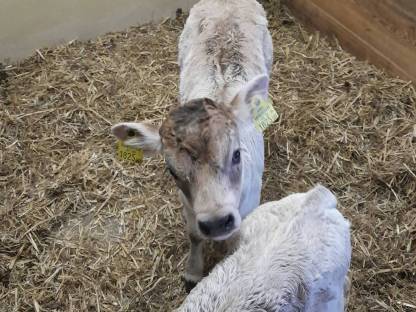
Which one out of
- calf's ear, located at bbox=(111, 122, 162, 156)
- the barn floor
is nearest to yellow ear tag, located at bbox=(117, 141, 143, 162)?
calf's ear, located at bbox=(111, 122, 162, 156)

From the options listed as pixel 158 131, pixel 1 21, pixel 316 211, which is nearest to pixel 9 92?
pixel 1 21

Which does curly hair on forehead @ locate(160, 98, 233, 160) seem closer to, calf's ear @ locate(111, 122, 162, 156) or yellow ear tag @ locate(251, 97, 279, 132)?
calf's ear @ locate(111, 122, 162, 156)

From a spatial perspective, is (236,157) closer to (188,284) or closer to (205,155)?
(205,155)

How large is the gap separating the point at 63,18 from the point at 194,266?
349 centimetres

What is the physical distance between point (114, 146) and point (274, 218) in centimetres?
240

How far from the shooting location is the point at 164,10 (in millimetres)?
6680

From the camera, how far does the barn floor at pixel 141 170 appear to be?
4195 mm

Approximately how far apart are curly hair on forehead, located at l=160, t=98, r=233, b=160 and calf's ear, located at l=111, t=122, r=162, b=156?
0.43 ft

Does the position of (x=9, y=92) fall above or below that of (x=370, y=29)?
below

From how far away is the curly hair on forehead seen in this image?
326cm

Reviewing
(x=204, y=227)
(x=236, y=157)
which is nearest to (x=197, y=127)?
(x=236, y=157)

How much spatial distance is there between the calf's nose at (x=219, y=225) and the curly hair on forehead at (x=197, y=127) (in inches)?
14.3

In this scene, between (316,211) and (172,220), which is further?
(172,220)

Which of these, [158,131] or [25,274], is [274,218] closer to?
[158,131]
